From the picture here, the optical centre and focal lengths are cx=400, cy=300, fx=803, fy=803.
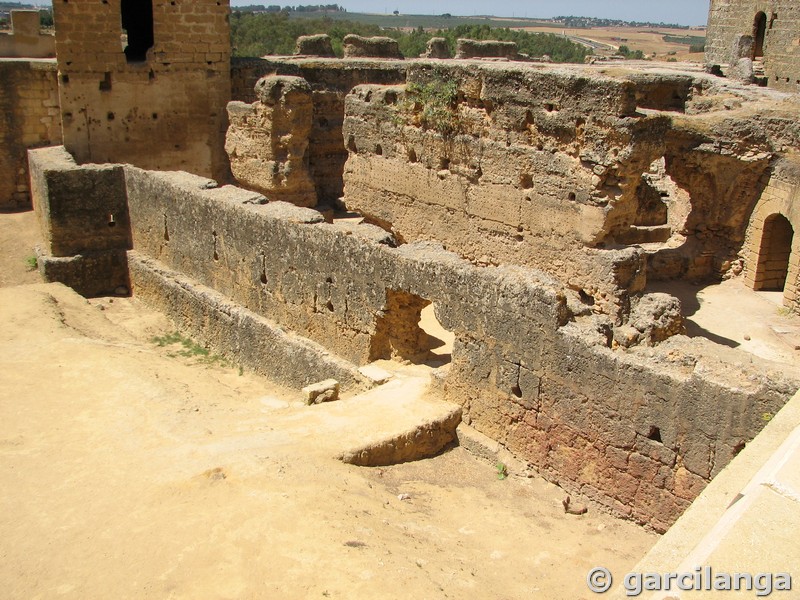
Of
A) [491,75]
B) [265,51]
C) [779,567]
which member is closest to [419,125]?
[491,75]

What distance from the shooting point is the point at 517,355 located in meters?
6.37

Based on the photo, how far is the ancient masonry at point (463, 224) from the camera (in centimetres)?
587

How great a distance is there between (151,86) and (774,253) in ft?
36.7

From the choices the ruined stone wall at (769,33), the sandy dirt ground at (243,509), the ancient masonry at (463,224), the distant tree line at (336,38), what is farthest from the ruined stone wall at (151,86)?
the distant tree line at (336,38)

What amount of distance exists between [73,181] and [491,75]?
608cm

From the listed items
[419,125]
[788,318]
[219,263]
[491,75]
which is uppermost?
[491,75]

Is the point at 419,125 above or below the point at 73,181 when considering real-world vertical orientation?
above

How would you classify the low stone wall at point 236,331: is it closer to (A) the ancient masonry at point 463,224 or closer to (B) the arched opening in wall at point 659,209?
(A) the ancient masonry at point 463,224

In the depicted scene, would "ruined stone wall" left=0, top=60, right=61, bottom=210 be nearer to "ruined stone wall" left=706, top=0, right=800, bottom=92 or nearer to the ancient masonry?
the ancient masonry

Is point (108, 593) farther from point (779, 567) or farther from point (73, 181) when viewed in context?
point (73, 181)

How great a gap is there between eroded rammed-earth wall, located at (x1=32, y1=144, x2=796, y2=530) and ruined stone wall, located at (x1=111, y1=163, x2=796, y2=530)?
10mm

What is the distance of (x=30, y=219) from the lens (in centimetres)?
1387

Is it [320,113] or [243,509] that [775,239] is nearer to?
[320,113]

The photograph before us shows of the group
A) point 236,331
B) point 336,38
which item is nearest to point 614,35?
point 336,38
